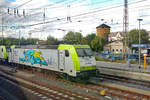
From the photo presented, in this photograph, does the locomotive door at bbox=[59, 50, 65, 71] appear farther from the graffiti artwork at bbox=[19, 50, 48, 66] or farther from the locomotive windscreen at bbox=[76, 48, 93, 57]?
the graffiti artwork at bbox=[19, 50, 48, 66]

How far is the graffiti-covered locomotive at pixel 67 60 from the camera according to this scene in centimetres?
1356

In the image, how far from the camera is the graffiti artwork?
18.2 meters

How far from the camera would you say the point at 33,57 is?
769 inches

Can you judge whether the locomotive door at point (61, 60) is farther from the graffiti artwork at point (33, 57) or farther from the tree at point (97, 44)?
the tree at point (97, 44)

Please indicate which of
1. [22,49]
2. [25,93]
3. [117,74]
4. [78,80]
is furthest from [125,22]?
[25,93]

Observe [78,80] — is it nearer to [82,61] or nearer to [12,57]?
[82,61]

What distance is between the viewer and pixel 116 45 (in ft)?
203

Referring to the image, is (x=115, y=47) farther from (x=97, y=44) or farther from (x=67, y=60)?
(x=67, y=60)

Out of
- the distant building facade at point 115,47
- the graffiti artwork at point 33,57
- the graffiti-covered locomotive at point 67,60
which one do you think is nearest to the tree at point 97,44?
the distant building facade at point 115,47

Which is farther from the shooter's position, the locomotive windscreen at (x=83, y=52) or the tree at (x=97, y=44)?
the tree at (x=97, y=44)

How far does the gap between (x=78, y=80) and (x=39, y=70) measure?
22.1ft

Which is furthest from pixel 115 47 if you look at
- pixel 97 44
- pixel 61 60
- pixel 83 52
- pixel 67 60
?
A: pixel 67 60

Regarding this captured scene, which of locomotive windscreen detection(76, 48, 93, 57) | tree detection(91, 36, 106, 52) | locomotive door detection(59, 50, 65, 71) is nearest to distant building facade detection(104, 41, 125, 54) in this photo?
tree detection(91, 36, 106, 52)

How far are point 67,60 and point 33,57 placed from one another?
22.6 feet
